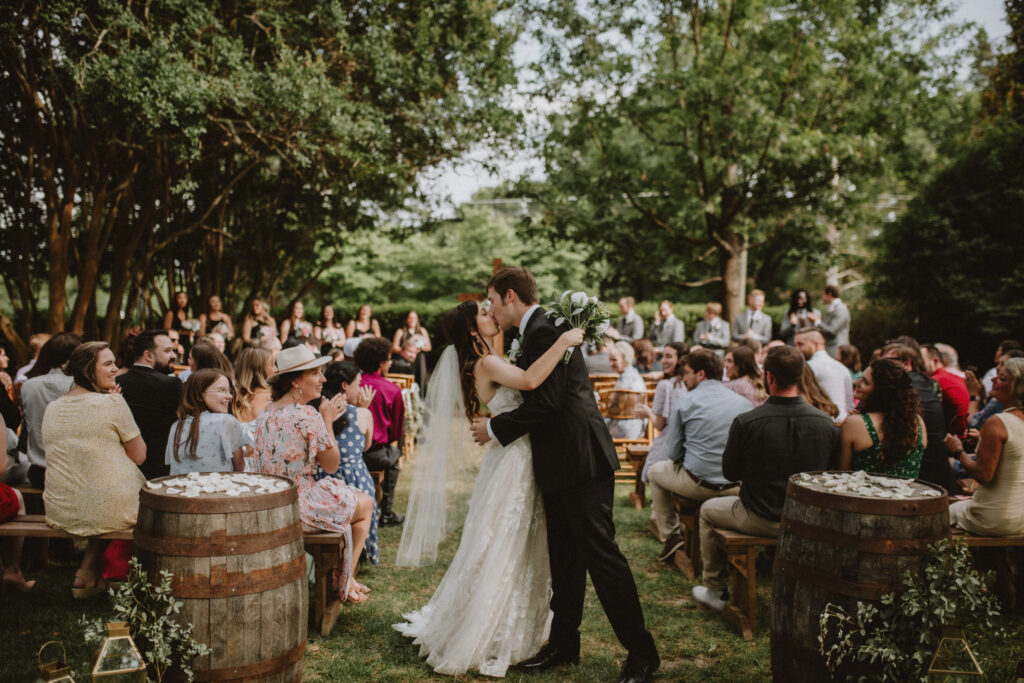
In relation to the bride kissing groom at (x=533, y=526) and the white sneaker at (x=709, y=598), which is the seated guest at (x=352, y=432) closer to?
the bride kissing groom at (x=533, y=526)

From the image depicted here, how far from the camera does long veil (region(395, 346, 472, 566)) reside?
5234 millimetres

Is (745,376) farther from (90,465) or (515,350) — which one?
(90,465)

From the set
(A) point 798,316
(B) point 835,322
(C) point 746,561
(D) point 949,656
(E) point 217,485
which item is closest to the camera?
(D) point 949,656

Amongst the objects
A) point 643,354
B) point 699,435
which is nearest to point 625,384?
point 643,354

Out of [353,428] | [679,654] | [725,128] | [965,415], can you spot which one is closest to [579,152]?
[725,128]

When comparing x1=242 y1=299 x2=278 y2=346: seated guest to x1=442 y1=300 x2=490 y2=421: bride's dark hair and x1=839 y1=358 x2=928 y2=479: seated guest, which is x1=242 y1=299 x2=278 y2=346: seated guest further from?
x1=839 y1=358 x2=928 y2=479: seated guest

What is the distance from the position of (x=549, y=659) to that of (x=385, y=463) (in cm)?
289

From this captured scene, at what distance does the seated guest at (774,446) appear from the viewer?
447 centimetres

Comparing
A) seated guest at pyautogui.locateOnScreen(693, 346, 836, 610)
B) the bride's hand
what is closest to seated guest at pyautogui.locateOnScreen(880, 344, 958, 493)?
seated guest at pyautogui.locateOnScreen(693, 346, 836, 610)

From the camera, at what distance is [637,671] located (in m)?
3.75

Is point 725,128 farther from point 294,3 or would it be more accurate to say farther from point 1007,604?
point 1007,604

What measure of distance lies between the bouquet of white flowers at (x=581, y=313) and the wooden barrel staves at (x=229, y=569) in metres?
1.69

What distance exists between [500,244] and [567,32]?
Result: 13.4m

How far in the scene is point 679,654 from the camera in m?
4.28
